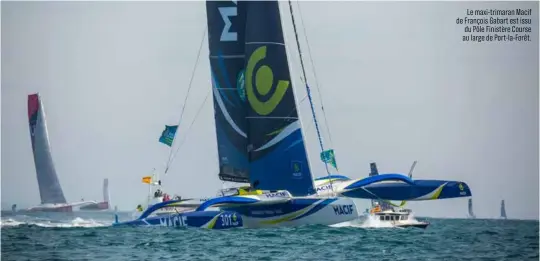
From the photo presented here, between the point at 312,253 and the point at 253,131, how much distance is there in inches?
494

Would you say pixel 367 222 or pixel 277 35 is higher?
pixel 277 35

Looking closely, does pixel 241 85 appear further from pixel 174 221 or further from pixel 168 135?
pixel 174 221

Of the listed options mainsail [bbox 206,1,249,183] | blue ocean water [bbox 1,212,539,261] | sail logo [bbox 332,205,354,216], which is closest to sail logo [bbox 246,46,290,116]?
mainsail [bbox 206,1,249,183]

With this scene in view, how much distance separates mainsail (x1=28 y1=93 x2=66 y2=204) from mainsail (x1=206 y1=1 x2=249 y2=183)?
3627 centimetres

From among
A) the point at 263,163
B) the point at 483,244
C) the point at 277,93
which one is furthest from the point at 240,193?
the point at 483,244

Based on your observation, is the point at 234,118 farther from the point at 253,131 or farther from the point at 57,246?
the point at 57,246

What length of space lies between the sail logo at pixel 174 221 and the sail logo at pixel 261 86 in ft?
19.9

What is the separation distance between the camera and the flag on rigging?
149ft

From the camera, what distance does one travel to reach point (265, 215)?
43375mm

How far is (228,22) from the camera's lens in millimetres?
49781

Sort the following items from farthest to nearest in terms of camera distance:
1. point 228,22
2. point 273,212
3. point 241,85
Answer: point 228,22
point 241,85
point 273,212

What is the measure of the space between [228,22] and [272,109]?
25.7 feet

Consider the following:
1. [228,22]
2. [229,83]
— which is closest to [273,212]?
[229,83]

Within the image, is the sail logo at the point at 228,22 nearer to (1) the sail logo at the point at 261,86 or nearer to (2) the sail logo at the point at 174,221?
(1) the sail logo at the point at 261,86
